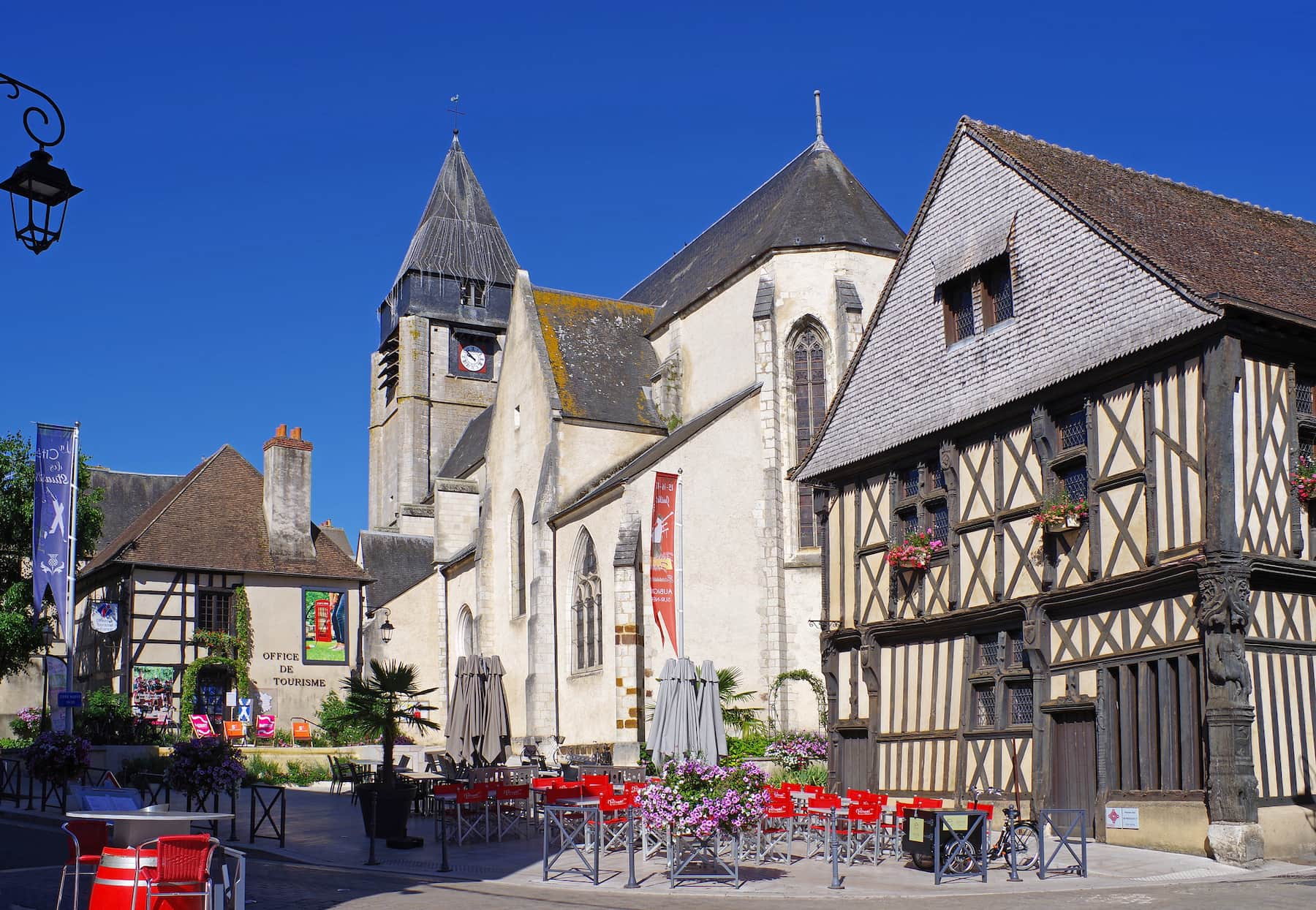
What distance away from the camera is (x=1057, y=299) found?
15461mm

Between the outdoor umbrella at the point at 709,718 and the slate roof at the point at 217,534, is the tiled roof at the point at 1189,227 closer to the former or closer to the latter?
the outdoor umbrella at the point at 709,718

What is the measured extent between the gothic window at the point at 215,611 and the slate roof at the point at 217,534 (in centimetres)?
60

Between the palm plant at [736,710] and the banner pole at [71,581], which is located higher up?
the banner pole at [71,581]

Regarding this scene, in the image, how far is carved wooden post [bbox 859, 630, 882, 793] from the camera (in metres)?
18.0

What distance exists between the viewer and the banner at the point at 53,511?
22250 mm

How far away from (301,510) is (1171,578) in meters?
20.8

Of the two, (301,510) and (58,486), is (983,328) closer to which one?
(58,486)

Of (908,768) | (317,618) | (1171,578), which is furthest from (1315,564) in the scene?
(317,618)

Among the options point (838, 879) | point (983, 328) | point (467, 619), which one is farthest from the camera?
point (467, 619)

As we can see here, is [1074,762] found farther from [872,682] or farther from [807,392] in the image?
[807,392]

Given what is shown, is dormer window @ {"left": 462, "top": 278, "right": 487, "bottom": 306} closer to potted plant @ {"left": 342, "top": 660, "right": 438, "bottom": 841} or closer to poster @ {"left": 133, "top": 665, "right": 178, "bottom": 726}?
poster @ {"left": 133, "top": 665, "right": 178, "bottom": 726}

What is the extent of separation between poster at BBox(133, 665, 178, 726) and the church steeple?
25593 millimetres

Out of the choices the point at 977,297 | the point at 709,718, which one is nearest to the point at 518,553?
the point at 977,297

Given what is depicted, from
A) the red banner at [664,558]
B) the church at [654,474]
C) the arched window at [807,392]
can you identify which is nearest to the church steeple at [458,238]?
the church at [654,474]
